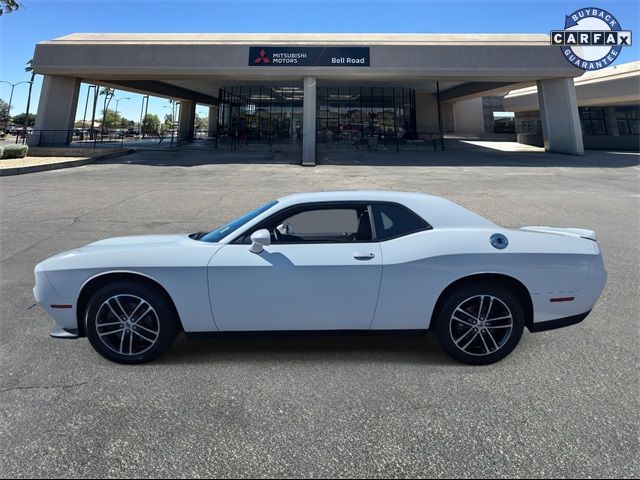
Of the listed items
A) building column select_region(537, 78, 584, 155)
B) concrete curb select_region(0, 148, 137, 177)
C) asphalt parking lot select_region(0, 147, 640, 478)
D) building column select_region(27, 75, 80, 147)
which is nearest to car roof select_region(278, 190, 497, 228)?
asphalt parking lot select_region(0, 147, 640, 478)

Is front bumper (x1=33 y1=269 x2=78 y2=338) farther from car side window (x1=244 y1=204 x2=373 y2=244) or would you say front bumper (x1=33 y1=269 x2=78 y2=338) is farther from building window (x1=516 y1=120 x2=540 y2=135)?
building window (x1=516 y1=120 x2=540 y2=135)

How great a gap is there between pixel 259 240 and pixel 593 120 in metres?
41.5

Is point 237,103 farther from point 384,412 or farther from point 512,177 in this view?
point 384,412

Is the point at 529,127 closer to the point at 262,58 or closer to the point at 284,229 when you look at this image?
the point at 262,58

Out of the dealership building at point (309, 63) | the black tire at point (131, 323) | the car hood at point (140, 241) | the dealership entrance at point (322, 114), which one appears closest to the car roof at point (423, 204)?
the car hood at point (140, 241)

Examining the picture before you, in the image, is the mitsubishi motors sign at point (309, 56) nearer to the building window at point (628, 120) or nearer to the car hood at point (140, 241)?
the car hood at point (140, 241)

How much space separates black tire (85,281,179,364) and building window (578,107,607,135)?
137 ft

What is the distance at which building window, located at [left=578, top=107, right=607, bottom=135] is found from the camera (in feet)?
111

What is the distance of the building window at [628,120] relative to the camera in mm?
32312

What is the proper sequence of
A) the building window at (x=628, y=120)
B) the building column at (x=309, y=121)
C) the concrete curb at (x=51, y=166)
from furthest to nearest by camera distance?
1. the building window at (x=628, y=120)
2. the building column at (x=309, y=121)
3. the concrete curb at (x=51, y=166)

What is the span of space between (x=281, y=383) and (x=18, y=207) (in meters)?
10.3

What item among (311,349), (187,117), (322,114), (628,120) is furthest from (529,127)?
(311,349)

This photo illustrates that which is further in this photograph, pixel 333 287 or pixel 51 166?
pixel 51 166

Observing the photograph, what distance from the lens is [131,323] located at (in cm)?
308
